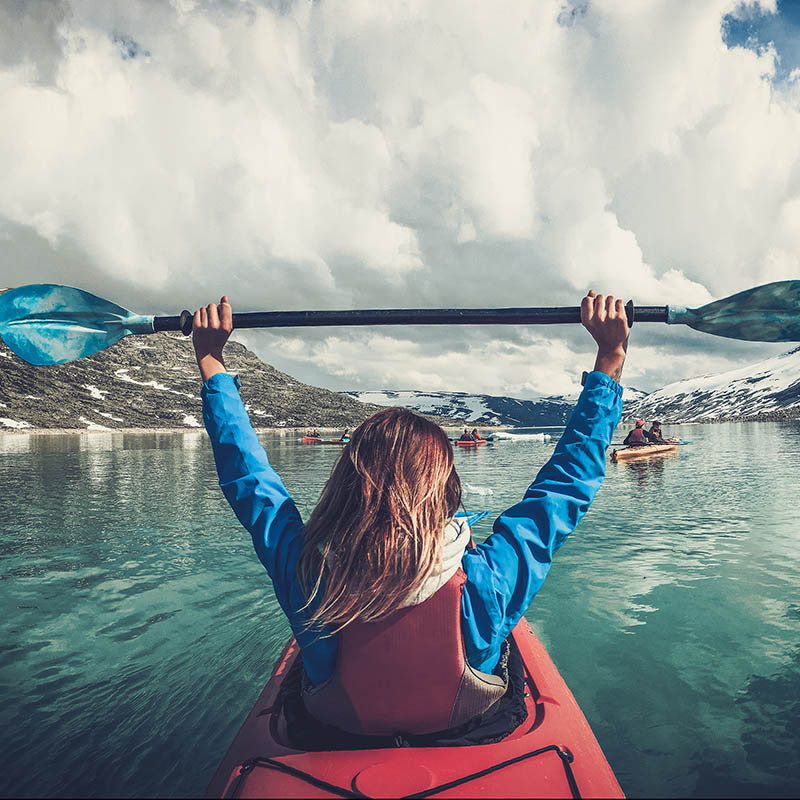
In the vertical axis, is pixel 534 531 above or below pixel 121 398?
above

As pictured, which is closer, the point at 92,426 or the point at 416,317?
the point at 416,317

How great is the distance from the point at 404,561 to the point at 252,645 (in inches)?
231

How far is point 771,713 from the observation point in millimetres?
5293

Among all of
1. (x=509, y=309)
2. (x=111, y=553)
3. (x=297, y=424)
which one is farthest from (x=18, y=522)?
(x=297, y=424)

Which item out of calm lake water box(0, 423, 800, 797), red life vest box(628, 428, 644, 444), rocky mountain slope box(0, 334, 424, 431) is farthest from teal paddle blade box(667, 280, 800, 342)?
rocky mountain slope box(0, 334, 424, 431)

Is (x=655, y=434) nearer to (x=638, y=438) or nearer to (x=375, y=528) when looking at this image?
(x=638, y=438)

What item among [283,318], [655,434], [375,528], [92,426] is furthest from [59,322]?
[92,426]

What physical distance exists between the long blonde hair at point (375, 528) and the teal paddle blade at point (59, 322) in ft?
7.63

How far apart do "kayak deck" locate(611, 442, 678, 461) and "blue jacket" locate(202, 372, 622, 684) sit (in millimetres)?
32031

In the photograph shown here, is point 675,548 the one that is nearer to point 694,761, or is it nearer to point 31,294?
point 694,761

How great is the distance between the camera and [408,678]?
2.49 m

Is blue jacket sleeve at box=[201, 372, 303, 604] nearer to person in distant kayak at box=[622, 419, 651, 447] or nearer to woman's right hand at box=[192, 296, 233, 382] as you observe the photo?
woman's right hand at box=[192, 296, 233, 382]

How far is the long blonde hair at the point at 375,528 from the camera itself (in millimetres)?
2238

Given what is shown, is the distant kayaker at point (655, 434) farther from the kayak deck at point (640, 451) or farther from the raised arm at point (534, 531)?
the raised arm at point (534, 531)
